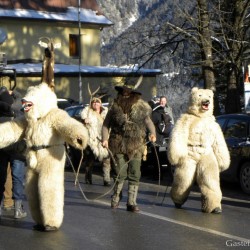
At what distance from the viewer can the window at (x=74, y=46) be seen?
1938 inches

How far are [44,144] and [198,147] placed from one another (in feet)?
8.99

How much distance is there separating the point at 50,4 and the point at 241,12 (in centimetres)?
2558

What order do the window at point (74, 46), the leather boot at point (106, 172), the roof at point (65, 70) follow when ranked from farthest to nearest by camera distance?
the window at point (74, 46) → the roof at point (65, 70) → the leather boot at point (106, 172)

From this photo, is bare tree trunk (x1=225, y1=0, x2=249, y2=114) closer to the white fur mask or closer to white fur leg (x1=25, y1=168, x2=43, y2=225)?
the white fur mask

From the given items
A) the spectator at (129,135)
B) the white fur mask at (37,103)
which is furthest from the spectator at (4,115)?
the spectator at (129,135)

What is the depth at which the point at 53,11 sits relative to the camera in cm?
4816

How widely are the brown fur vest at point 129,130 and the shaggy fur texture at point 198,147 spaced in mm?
489

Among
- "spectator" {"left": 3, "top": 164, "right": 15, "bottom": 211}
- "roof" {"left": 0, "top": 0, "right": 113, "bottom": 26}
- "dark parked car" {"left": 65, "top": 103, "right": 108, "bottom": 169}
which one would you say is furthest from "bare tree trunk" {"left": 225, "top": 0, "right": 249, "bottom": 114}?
"roof" {"left": 0, "top": 0, "right": 113, "bottom": 26}

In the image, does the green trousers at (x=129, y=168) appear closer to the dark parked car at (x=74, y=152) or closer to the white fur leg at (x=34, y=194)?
the white fur leg at (x=34, y=194)

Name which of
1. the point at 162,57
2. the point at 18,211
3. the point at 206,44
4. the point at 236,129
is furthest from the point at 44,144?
the point at 162,57

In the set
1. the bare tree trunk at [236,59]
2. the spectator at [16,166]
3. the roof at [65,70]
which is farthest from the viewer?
the roof at [65,70]

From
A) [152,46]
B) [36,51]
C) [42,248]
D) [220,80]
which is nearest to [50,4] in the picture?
[36,51]

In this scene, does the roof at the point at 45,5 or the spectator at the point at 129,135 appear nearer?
the spectator at the point at 129,135

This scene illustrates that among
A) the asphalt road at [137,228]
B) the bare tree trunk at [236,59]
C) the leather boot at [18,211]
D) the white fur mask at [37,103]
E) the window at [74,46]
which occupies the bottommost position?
the asphalt road at [137,228]
